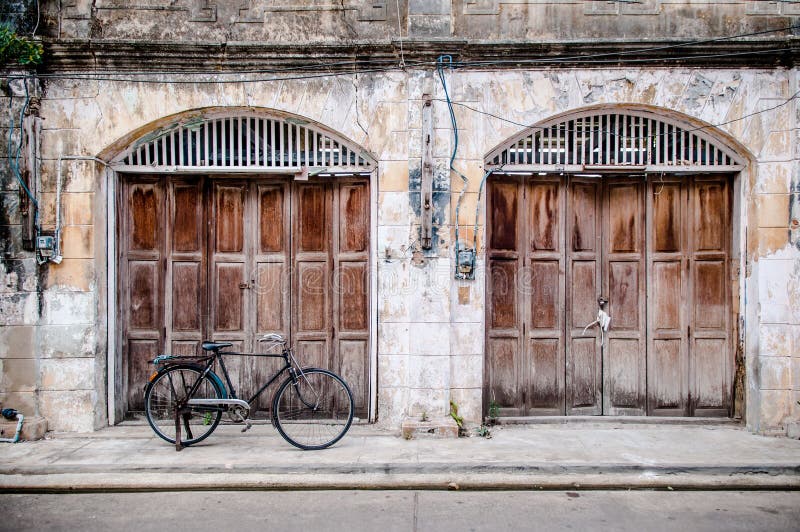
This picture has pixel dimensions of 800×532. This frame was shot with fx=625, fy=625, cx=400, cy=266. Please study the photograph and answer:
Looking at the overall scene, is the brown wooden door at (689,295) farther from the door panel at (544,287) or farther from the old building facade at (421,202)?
the door panel at (544,287)

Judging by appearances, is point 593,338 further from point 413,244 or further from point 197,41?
point 197,41

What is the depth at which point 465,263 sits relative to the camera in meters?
7.07

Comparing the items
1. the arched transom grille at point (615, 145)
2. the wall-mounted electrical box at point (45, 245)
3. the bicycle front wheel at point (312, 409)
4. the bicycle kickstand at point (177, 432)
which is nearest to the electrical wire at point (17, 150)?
the wall-mounted electrical box at point (45, 245)

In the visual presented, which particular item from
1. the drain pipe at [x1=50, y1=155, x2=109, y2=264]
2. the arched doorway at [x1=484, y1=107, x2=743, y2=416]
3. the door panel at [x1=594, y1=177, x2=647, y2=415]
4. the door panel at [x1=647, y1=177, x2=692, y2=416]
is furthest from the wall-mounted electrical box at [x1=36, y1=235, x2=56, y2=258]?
the door panel at [x1=647, y1=177, x2=692, y2=416]

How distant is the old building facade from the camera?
7.03 meters

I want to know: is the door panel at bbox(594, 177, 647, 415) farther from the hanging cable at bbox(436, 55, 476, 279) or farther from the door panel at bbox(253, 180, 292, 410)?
the door panel at bbox(253, 180, 292, 410)

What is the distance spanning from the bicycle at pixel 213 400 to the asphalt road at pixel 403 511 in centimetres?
107

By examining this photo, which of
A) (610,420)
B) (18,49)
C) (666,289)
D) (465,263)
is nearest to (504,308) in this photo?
(465,263)

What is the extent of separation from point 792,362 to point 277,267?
599 centimetres

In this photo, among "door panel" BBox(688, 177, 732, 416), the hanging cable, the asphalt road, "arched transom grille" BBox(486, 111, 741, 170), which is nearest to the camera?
the asphalt road

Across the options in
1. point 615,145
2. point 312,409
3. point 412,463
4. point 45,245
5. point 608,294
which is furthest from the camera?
point 608,294

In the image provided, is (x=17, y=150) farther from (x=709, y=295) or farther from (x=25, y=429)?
(x=709, y=295)

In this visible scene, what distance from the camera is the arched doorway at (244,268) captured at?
7500 millimetres

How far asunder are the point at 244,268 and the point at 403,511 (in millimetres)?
3665
